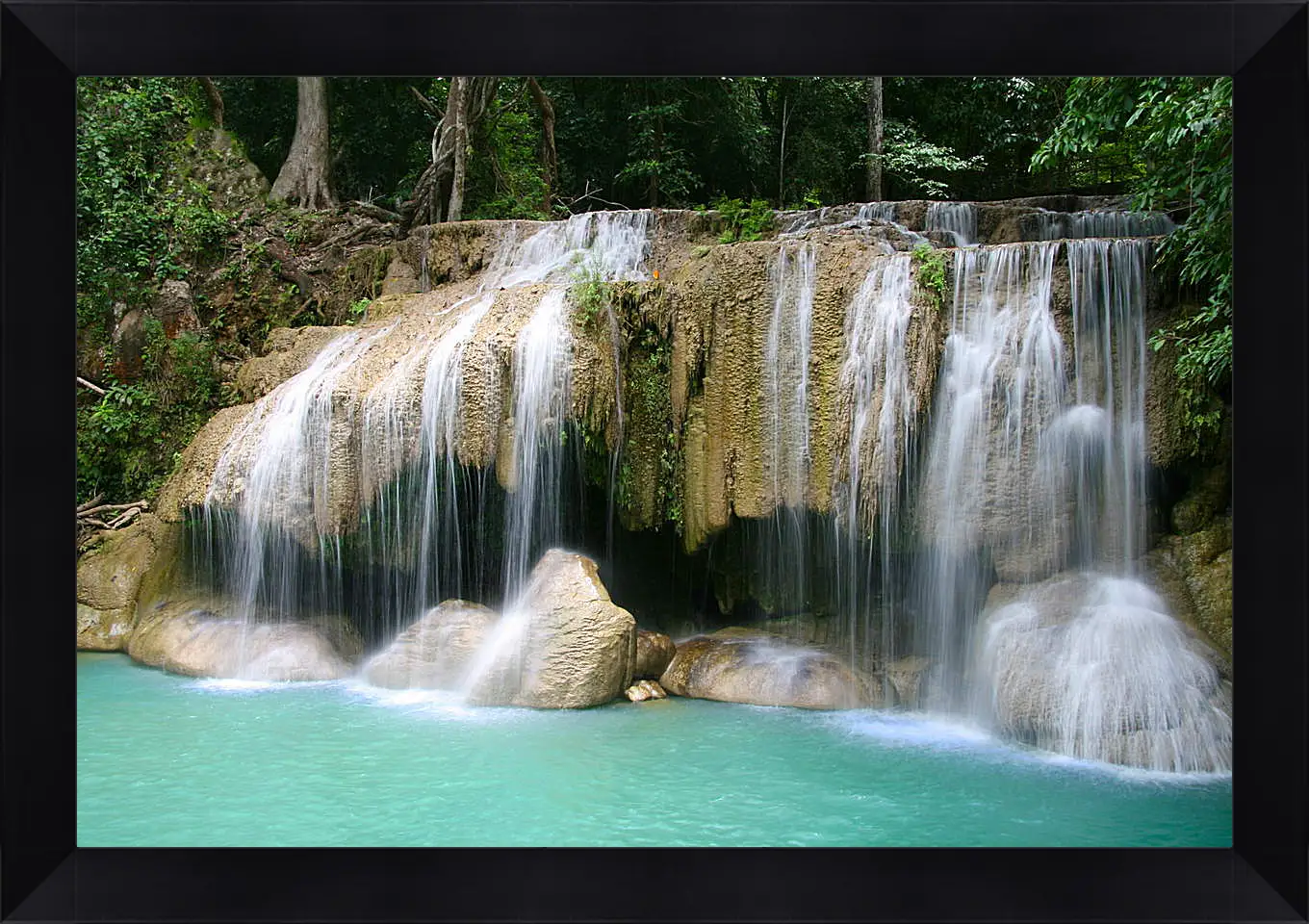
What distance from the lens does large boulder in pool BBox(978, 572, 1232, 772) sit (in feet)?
A: 18.8

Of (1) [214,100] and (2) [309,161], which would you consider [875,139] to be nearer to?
(2) [309,161]

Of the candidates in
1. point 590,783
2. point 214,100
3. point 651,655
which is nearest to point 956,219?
point 651,655

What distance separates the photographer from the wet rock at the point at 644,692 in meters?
6.97

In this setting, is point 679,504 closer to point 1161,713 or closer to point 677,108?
point 1161,713

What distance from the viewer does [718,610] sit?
856cm

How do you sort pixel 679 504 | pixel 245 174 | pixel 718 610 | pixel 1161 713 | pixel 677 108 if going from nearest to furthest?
1. pixel 1161 713
2. pixel 679 504
3. pixel 718 610
4. pixel 245 174
5. pixel 677 108

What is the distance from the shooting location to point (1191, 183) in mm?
6293

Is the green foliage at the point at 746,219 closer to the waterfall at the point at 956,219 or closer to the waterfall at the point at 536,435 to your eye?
the waterfall at the point at 956,219

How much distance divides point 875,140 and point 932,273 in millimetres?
7428
